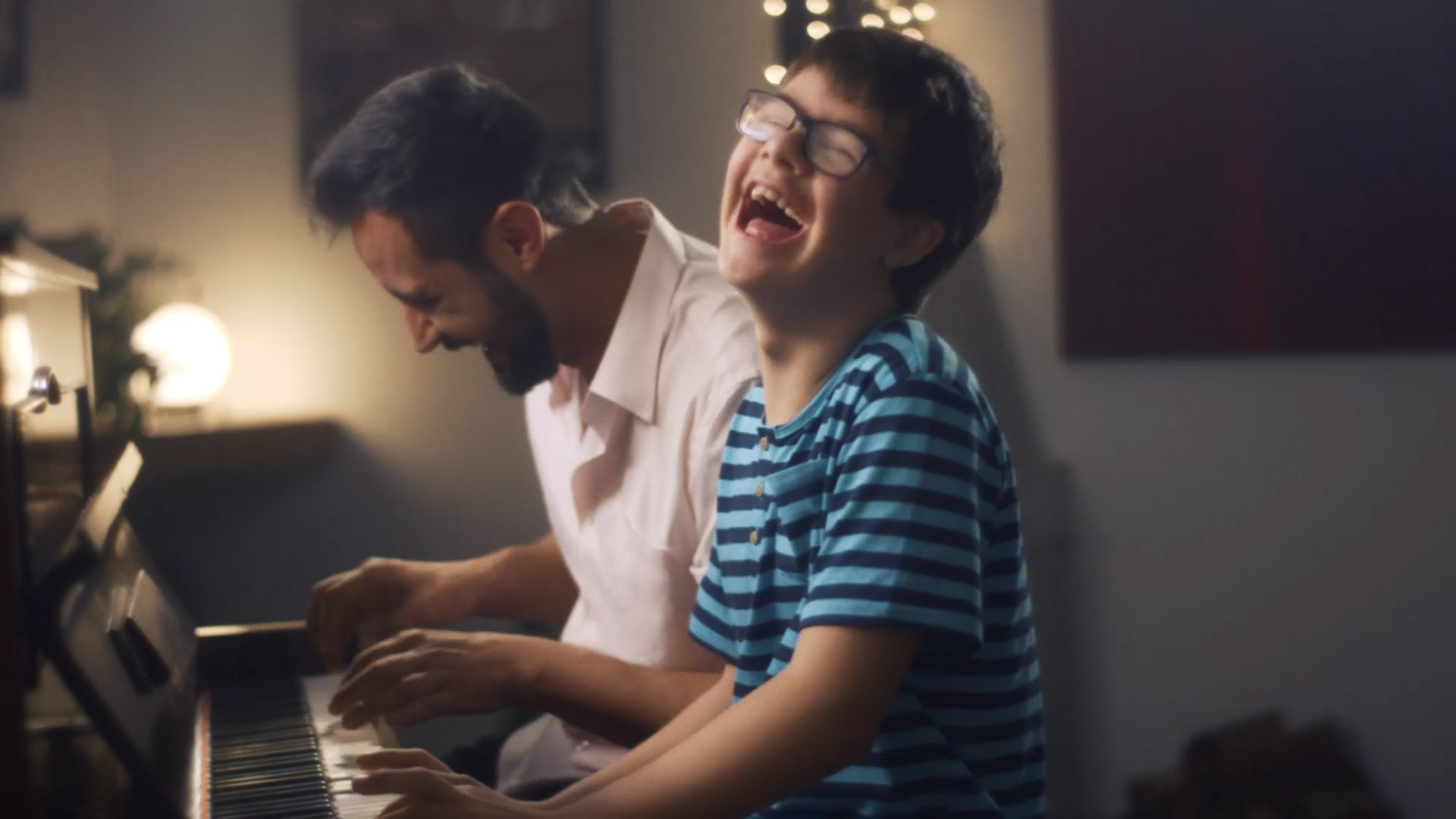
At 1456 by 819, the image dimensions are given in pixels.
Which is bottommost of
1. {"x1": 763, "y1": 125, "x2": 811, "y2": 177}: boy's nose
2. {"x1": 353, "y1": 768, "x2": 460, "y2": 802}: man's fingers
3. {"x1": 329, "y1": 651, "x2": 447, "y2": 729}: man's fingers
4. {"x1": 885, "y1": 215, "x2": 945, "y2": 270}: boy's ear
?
{"x1": 329, "y1": 651, "x2": 447, "y2": 729}: man's fingers

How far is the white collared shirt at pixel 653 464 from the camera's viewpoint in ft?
3.96

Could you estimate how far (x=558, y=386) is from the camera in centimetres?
141

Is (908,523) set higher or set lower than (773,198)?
lower

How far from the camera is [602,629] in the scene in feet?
4.26

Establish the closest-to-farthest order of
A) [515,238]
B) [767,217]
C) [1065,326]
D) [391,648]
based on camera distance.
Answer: [767,217] → [391,648] → [515,238] → [1065,326]

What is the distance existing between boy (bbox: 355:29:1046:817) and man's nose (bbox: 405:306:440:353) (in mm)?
571

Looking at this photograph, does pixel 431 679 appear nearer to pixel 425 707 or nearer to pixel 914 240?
pixel 425 707

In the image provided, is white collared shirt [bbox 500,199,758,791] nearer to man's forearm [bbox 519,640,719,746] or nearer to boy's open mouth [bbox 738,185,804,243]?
man's forearm [bbox 519,640,719,746]

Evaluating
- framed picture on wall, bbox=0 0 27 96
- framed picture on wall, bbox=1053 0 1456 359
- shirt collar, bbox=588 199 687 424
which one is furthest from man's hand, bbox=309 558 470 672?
framed picture on wall, bbox=0 0 27 96

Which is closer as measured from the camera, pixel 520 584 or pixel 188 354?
pixel 520 584

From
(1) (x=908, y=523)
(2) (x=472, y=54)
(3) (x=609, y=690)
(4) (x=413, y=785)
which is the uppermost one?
(2) (x=472, y=54)

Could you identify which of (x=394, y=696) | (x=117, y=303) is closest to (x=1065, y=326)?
(x=394, y=696)

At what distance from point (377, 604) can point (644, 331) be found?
0.40 meters

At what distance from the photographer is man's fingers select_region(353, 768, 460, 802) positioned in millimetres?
696
